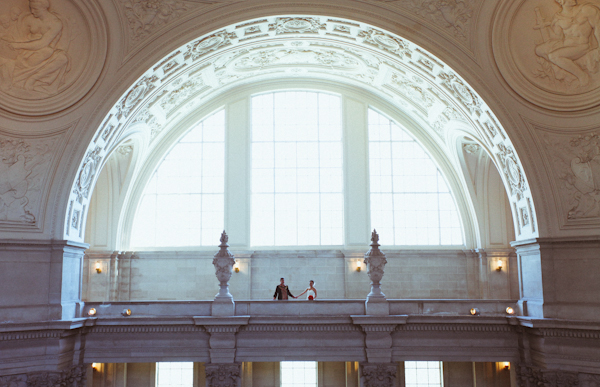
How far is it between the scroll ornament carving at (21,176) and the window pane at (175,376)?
953cm

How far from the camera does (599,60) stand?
745 inches

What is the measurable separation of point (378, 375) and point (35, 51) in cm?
1585

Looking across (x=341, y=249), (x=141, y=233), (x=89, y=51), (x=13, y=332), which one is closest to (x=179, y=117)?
(x=141, y=233)

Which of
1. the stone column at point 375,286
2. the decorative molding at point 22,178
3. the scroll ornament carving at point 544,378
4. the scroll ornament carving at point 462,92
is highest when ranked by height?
the scroll ornament carving at point 462,92

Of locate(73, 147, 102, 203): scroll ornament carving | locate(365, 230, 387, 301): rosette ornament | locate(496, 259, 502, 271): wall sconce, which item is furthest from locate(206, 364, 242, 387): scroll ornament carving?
locate(496, 259, 502, 271): wall sconce

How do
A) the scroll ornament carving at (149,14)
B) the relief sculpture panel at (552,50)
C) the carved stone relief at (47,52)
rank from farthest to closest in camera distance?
the scroll ornament carving at (149,14), the relief sculpture panel at (552,50), the carved stone relief at (47,52)

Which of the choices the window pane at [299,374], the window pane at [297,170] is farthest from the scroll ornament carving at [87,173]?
the window pane at [299,374]

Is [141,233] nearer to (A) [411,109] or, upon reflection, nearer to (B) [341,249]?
(B) [341,249]

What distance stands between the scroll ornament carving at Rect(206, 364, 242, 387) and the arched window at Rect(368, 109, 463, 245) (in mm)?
10934

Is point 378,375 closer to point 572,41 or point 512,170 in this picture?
point 512,170

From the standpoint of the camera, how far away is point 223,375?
18969 mm

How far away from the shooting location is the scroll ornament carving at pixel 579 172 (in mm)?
18844

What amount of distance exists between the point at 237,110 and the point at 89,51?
9396mm

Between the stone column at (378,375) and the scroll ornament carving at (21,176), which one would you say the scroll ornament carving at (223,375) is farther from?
the scroll ornament carving at (21,176)
